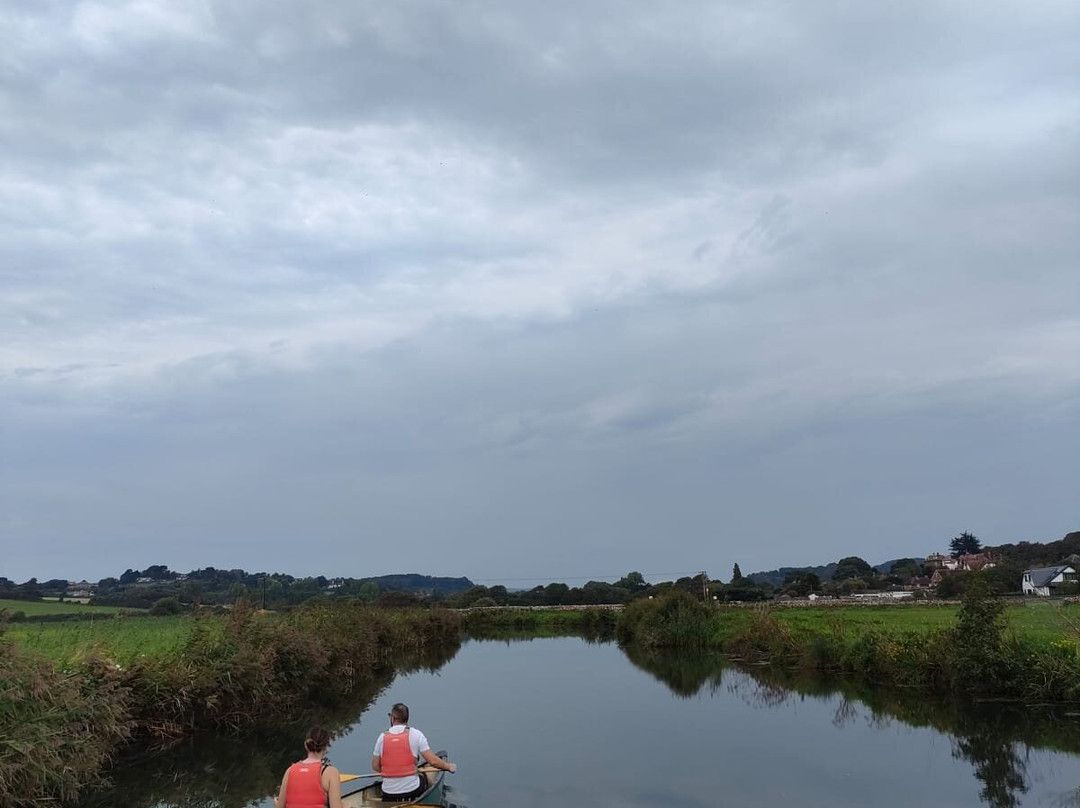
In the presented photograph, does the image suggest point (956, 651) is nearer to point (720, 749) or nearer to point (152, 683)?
point (720, 749)

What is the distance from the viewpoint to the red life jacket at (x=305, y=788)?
9.16 metres

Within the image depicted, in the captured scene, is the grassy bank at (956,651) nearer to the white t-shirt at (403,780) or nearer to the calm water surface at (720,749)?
the calm water surface at (720,749)

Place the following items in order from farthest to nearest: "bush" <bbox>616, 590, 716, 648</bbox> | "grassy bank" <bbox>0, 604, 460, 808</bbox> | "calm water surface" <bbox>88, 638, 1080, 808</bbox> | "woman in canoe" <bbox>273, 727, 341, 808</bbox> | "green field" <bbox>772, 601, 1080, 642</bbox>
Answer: "bush" <bbox>616, 590, 716, 648</bbox>, "green field" <bbox>772, 601, 1080, 642</bbox>, "calm water surface" <bbox>88, 638, 1080, 808</bbox>, "grassy bank" <bbox>0, 604, 460, 808</bbox>, "woman in canoe" <bbox>273, 727, 341, 808</bbox>

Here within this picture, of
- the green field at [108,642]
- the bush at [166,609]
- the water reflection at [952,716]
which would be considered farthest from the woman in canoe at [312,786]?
the bush at [166,609]

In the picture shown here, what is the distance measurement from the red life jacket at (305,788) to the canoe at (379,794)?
75.9 inches

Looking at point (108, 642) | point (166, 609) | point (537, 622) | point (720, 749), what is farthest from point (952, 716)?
point (537, 622)

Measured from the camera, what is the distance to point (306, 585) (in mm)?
103438

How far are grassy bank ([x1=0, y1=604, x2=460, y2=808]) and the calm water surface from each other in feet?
4.40

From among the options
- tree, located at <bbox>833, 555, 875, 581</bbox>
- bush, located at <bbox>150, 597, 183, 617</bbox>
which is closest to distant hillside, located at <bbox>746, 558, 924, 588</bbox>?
tree, located at <bbox>833, 555, 875, 581</bbox>

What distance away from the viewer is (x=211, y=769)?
16672 mm

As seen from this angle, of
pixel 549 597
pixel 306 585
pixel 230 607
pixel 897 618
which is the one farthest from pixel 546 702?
pixel 306 585

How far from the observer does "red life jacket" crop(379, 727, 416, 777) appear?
11625 millimetres

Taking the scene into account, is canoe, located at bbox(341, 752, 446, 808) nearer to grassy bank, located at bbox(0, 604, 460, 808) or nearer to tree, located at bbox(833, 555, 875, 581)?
grassy bank, located at bbox(0, 604, 460, 808)

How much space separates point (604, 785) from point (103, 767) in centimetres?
940
